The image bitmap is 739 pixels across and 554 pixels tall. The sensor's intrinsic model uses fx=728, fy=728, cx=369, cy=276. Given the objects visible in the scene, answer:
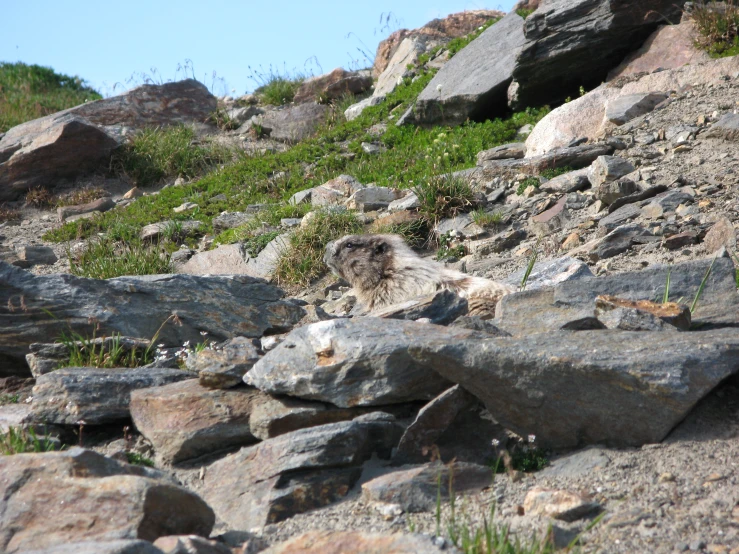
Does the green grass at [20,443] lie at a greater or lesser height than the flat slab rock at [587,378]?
greater

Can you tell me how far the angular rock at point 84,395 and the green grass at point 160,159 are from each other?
37.4 ft

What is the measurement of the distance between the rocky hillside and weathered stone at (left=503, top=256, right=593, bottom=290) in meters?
0.04

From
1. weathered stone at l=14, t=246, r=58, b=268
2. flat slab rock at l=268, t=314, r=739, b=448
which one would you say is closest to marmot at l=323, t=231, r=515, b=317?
flat slab rock at l=268, t=314, r=739, b=448

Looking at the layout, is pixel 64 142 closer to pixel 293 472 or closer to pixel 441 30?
pixel 441 30

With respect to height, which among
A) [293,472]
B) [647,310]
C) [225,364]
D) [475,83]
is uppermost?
[475,83]

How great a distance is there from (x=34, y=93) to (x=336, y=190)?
13.8 metres

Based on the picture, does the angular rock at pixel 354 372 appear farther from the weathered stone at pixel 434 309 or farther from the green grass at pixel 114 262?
the green grass at pixel 114 262

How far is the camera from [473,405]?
165 inches

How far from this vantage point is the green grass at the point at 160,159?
16047 millimetres

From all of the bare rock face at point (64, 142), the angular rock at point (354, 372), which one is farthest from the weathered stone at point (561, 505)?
the bare rock face at point (64, 142)

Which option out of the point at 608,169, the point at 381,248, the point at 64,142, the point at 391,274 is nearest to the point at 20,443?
the point at 391,274

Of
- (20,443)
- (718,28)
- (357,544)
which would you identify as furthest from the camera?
(718,28)

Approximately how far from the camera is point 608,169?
930 centimetres

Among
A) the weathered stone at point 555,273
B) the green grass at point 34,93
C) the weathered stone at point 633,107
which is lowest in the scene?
the weathered stone at point 555,273
